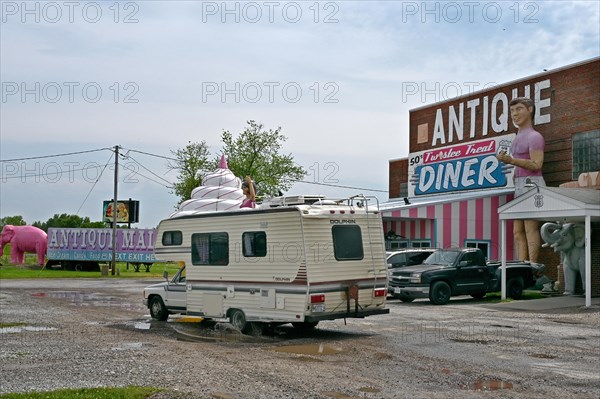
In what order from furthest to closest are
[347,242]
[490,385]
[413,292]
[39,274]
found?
[39,274]
[413,292]
[347,242]
[490,385]

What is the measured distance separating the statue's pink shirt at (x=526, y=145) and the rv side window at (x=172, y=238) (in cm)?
1934

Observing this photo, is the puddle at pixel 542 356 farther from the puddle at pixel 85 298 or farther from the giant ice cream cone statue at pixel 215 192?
the puddle at pixel 85 298

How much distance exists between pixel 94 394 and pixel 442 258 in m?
18.7

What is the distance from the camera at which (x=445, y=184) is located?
136 feet

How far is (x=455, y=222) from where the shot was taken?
3494 centimetres

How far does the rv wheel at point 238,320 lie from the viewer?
54.6ft

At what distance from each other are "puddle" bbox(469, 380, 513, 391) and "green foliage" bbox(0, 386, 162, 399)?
13.9ft

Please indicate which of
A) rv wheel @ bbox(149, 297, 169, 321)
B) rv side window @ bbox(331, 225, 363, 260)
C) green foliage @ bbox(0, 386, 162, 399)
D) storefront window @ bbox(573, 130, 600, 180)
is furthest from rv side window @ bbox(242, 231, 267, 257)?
storefront window @ bbox(573, 130, 600, 180)

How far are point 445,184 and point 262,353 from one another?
29.4 metres

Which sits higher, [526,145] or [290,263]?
[526,145]

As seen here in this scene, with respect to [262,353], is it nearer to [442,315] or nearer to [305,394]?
[305,394]

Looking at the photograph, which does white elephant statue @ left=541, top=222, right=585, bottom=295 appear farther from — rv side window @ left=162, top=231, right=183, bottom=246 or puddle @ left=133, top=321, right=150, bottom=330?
puddle @ left=133, top=321, right=150, bottom=330

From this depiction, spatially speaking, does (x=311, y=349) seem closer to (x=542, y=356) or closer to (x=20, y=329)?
(x=542, y=356)

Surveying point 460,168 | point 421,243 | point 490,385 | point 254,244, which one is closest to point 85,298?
point 254,244
